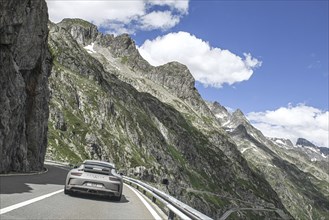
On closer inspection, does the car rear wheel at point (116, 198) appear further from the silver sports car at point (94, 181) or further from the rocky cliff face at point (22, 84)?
the rocky cliff face at point (22, 84)

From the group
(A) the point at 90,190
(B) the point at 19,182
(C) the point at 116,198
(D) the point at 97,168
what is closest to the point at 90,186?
(A) the point at 90,190

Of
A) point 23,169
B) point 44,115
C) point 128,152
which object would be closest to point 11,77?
point 23,169

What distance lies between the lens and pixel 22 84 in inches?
1387

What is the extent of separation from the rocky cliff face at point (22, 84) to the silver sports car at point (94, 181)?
44.3 feet

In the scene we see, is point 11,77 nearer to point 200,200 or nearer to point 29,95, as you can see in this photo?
point 29,95

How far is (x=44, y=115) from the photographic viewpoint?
50812mm

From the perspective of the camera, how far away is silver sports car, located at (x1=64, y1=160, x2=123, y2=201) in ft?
53.5

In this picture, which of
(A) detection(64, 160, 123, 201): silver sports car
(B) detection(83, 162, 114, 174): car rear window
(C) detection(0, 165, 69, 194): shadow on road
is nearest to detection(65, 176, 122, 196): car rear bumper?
(A) detection(64, 160, 123, 201): silver sports car

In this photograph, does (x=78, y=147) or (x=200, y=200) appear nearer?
(x=78, y=147)

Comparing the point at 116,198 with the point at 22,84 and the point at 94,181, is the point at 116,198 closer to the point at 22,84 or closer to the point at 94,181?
the point at 94,181

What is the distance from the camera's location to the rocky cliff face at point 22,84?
30609 millimetres

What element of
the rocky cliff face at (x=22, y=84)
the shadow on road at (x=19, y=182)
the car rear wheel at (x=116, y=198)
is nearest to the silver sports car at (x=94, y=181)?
the car rear wheel at (x=116, y=198)

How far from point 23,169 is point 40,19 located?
1660cm

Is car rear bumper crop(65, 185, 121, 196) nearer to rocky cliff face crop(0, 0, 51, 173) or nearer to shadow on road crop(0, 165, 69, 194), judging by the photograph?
shadow on road crop(0, 165, 69, 194)
